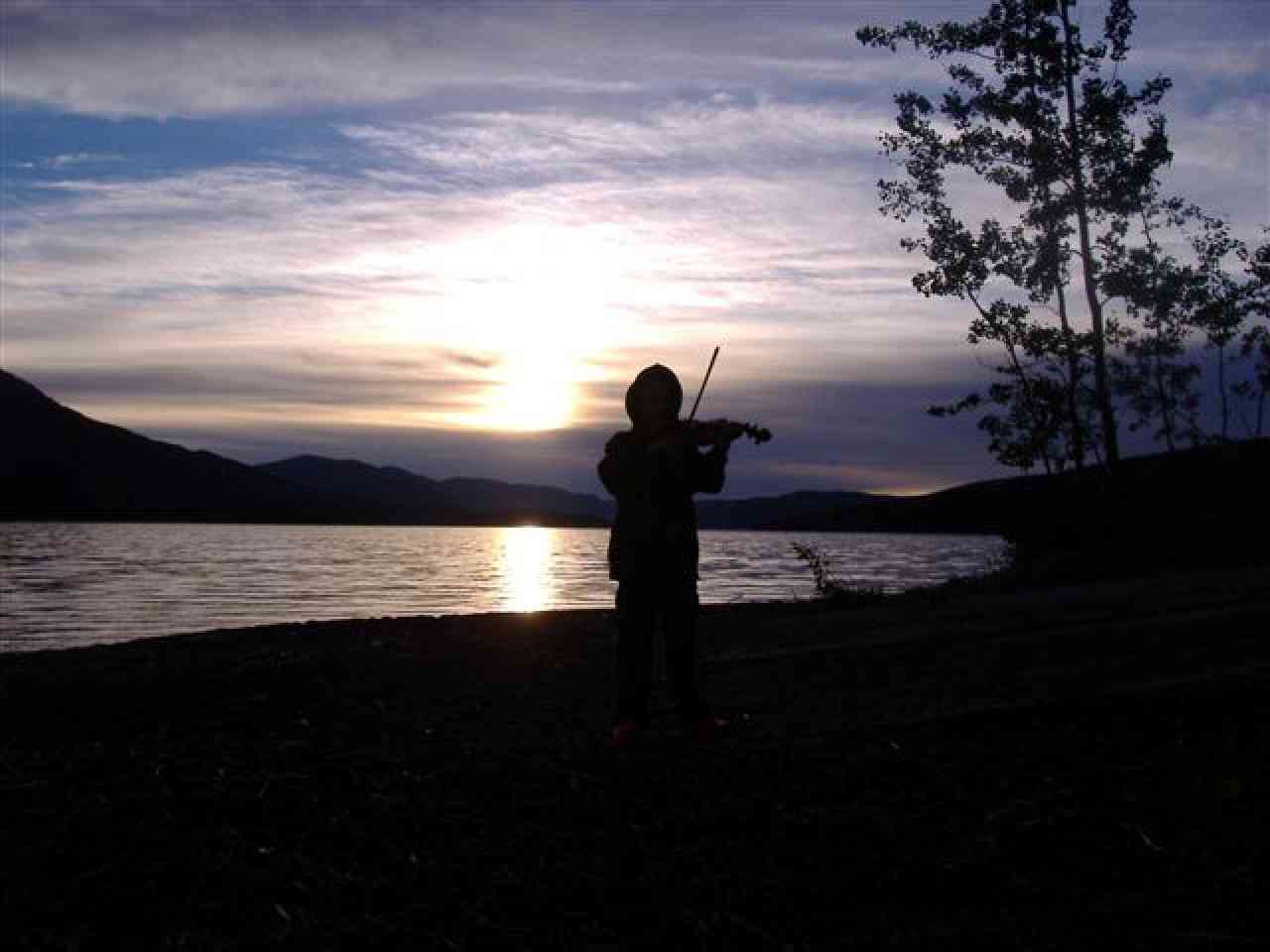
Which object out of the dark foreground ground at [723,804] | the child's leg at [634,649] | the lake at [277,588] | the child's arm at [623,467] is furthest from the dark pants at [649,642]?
the lake at [277,588]

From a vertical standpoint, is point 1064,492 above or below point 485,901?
above

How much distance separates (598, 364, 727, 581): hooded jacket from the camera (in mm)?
6918

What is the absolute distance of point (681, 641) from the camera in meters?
6.99

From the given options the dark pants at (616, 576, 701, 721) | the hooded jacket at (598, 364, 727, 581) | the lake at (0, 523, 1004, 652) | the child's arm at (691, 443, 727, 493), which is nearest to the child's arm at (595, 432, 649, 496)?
the hooded jacket at (598, 364, 727, 581)

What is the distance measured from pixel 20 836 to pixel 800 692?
4.73 m

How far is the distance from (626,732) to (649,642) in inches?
23.0

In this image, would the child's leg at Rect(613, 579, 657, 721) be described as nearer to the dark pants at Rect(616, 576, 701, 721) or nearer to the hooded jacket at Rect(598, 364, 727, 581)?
the dark pants at Rect(616, 576, 701, 721)

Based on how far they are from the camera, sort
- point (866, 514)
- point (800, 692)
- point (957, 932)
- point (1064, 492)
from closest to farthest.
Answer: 1. point (957, 932)
2. point (800, 692)
3. point (1064, 492)
4. point (866, 514)

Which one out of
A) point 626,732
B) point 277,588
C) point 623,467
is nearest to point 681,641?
point 626,732

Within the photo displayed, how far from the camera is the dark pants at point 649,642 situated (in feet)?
22.8

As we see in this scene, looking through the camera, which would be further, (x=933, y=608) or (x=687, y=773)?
(x=933, y=608)

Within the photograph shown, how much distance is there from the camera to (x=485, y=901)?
380 cm

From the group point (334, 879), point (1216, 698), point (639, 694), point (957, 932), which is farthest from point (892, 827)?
point (1216, 698)

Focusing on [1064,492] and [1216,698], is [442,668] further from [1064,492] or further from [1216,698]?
[1064,492]
